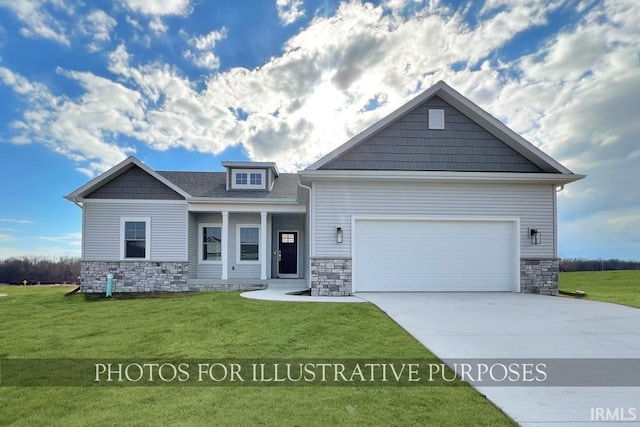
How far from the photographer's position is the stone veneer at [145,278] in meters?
12.3

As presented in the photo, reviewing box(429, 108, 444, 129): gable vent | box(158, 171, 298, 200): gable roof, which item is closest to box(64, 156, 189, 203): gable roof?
box(158, 171, 298, 200): gable roof

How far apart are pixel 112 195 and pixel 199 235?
3.34 metres

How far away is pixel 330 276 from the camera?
9727 millimetres

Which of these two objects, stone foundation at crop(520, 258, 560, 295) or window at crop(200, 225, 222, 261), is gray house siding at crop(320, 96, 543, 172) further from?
window at crop(200, 225, 222, 261)

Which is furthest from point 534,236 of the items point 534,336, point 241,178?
point 241,178

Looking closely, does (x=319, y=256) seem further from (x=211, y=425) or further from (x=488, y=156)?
(x=211, y=425)

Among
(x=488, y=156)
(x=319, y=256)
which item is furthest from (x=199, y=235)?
(x=488, y=156)

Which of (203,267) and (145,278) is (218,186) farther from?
(145,278)

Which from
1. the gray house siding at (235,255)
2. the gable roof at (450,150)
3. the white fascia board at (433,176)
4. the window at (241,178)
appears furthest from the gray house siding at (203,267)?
the gable roof at (450,150)

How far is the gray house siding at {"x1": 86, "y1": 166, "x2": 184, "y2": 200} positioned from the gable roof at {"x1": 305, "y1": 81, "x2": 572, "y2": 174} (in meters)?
6.74

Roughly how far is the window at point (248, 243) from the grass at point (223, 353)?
16.9ft

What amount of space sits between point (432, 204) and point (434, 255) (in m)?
1.47

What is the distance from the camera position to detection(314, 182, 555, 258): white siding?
32.1 ft

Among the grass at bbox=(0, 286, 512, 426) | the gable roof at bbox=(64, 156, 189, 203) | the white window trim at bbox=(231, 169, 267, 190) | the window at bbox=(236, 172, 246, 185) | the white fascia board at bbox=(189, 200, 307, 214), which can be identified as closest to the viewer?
the grass at bbox=(0, 286, 512, 426)
